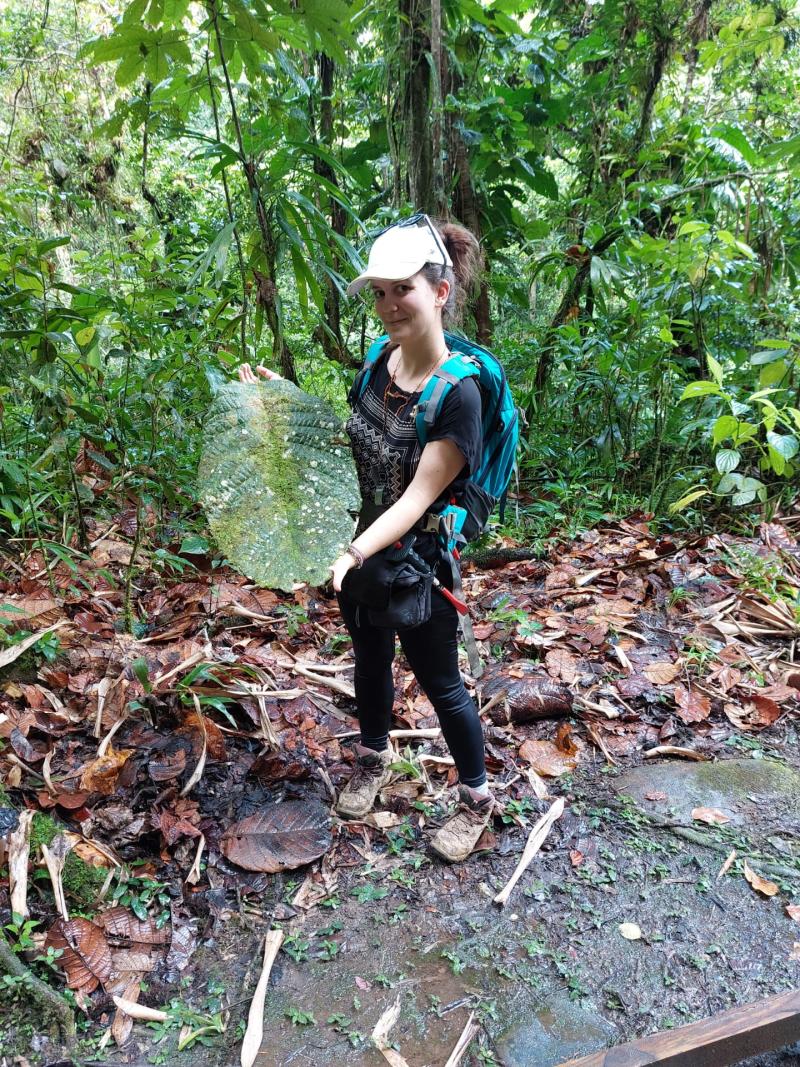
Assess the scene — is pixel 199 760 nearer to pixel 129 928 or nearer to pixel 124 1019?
pixel 129 928

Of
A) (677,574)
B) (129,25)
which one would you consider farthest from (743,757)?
(129,25)

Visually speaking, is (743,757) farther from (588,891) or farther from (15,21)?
(15,21)

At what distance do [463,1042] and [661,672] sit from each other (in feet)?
6.26

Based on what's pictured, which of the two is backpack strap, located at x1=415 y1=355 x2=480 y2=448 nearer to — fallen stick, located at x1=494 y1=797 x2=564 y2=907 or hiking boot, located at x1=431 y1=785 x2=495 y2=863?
hiking boot, located at x1=431 y1=785 x2=495 y2=863

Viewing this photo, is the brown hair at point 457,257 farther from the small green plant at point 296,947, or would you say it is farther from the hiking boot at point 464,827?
the small green plant at point 296,947

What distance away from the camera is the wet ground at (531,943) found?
1.69 meters

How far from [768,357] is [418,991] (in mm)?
3638

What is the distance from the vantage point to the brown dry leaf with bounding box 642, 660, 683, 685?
309 cm

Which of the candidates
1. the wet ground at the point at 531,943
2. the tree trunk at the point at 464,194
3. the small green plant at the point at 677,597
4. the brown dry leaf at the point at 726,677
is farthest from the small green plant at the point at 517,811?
the tree trunk at the point at 464,194

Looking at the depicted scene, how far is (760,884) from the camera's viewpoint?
212 cm

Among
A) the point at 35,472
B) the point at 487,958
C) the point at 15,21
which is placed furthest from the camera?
the point at 15,21

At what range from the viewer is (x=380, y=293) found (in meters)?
1.72

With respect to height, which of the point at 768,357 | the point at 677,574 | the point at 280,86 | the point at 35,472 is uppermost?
the point at 280,86

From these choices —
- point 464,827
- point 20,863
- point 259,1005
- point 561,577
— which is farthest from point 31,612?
point 561,577
